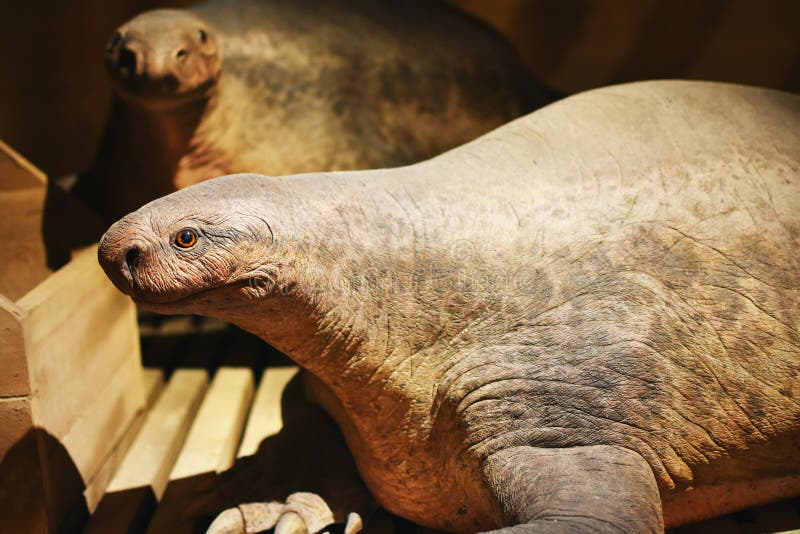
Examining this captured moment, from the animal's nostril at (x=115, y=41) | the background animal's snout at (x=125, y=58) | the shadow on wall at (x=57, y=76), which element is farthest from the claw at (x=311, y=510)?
the shadow on wall at (x=57, y=76)

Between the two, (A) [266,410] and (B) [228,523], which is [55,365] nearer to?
(B) [228,523]

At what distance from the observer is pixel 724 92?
1770mm

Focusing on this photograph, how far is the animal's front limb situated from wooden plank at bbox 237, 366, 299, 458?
2.76ft

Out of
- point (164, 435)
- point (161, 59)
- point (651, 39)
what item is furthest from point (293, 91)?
point (651, 39)

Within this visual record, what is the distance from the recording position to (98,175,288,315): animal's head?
141 centimetres

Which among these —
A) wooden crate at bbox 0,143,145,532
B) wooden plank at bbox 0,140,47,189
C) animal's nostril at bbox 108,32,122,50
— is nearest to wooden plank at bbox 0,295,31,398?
wooden crate at bbox 0,143,145,532

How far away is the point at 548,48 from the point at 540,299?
2.01 metres

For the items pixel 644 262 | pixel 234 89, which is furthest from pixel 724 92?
pixel 234 89

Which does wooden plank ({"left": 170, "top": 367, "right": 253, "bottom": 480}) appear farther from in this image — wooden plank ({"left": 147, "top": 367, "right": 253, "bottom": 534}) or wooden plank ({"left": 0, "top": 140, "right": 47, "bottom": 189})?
wooden plank ({"left": 0, "top": 140, "right": 47, "bottom": 189})

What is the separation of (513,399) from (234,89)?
139 centimetres

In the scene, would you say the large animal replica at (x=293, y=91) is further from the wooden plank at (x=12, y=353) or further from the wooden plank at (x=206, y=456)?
the wooden plank at (x=12, y=353)

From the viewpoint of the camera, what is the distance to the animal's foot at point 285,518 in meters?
1.77

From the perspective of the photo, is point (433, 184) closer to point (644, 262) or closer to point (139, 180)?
point (644, 262)

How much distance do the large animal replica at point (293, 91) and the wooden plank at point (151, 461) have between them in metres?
0.63
